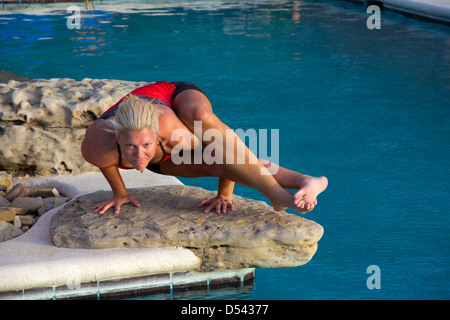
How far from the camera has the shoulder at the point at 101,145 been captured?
3322mm

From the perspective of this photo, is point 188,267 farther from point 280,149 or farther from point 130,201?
point 280,149

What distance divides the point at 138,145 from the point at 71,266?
742 mm

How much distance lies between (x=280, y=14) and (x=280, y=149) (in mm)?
8545

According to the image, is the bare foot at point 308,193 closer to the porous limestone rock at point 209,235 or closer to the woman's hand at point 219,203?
the porous limestone rock at point 209,235

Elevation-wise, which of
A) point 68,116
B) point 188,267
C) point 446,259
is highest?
point 68,116

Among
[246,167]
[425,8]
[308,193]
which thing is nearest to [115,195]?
[246,167]

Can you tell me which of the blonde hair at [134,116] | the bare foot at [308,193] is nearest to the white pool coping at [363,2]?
the blonde hair at [134,116]

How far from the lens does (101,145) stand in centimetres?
334

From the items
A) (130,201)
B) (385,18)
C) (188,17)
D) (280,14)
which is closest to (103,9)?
(188,17)

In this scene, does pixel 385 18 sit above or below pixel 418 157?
above

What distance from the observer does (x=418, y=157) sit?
18.6 ft

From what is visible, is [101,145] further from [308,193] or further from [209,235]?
[308,193]

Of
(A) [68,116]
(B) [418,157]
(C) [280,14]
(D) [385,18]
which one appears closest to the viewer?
(A) [68,116]
